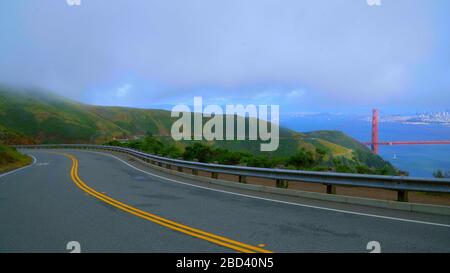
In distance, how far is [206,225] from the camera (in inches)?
301

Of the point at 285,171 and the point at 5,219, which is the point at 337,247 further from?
the point at 5,219

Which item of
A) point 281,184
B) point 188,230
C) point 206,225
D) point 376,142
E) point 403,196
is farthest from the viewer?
point 376,142

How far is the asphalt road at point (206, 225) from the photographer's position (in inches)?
241

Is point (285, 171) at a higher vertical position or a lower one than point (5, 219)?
higher

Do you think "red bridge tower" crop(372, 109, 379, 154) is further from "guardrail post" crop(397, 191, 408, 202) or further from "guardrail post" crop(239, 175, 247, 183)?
"guardrail post" crop(397, 191, 408, 202)

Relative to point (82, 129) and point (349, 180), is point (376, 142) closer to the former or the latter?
point (349, 180)

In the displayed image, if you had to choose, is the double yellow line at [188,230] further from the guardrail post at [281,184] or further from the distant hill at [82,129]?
the distant hill at [82,129]

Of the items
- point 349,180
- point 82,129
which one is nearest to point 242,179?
point 349,180

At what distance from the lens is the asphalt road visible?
20.1 ft

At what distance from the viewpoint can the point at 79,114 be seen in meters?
150

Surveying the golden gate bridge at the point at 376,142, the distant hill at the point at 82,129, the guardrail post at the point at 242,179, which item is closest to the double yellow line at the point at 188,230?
the guardrail post at the point at 242,179

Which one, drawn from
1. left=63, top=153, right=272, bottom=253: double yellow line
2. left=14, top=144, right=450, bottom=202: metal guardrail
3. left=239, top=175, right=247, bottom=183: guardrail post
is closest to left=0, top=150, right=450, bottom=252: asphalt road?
left=63, top=153, right=272, bottom=253: double yellow line
